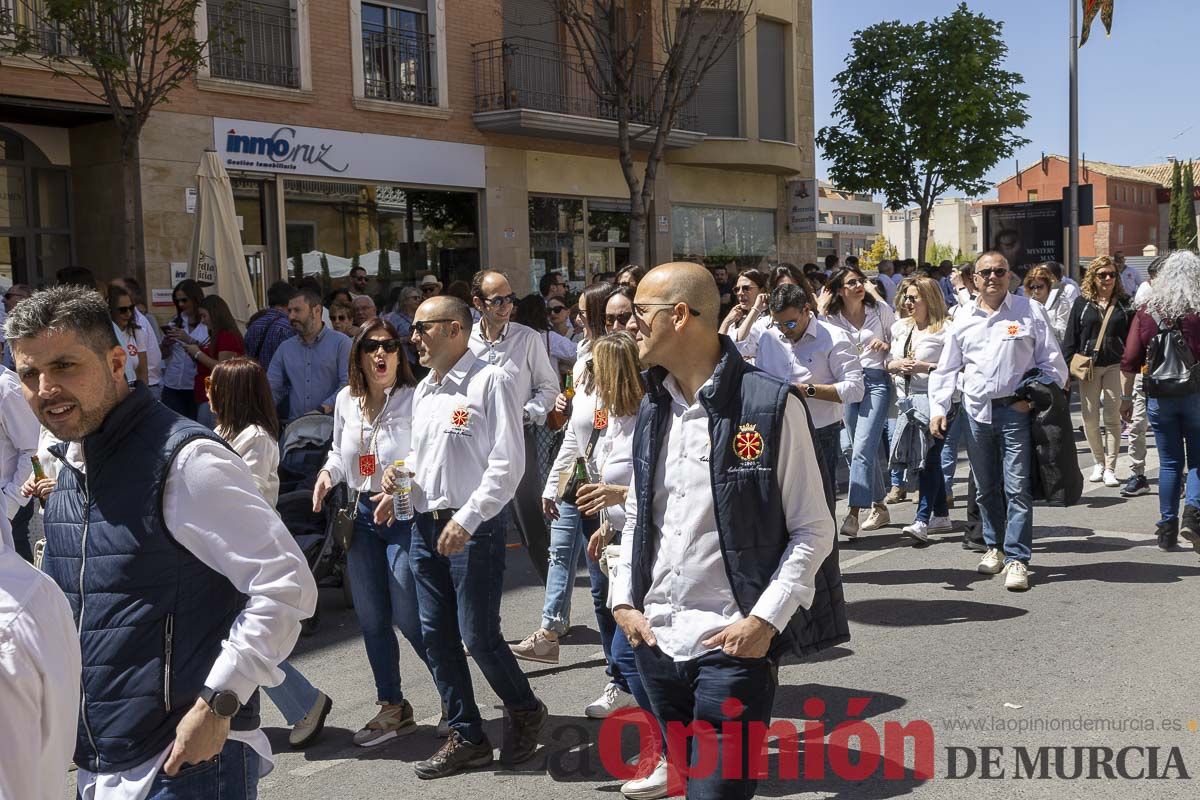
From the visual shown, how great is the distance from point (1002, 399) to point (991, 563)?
1.06 metres

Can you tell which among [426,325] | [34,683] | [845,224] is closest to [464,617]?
[426,325]

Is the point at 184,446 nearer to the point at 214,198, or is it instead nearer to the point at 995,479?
the point at 995,479

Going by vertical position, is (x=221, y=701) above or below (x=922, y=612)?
above

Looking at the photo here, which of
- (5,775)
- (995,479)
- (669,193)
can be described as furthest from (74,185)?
(5,775)

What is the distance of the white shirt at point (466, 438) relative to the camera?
4.87m

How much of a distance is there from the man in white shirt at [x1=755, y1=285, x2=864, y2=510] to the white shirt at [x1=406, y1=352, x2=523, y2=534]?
3.21m

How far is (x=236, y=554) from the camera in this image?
2.77 m

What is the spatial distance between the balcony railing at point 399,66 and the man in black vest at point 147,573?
1793 cm

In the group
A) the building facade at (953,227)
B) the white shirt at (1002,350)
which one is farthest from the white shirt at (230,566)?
the building facade at (953,227)

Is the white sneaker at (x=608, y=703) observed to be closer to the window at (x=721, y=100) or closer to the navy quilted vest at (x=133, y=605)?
the navy quilted vest at (x=133, y=605)

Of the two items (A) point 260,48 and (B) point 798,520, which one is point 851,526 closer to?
(B) point 798,520

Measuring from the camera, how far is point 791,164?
92.8 feet

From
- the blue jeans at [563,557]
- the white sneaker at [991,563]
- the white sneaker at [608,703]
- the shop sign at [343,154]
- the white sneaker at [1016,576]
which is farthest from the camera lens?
the shop sign at [343,154]

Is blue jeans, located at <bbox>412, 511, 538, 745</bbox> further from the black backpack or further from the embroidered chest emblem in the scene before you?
the black backpack
